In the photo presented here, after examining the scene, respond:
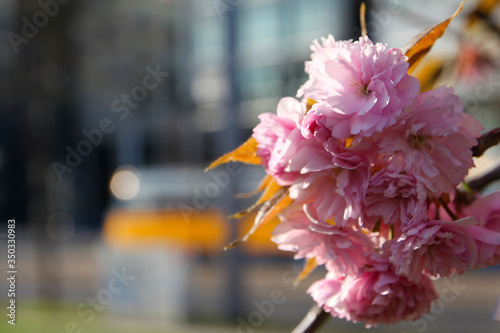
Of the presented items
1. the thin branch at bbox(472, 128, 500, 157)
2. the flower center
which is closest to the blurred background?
the thin branch at bbox(472, 128, 500, 157)

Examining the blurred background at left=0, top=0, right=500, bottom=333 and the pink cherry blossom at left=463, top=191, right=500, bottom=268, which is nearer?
the pink cherry blossom at left=463, top=191, right=500, bottom=268

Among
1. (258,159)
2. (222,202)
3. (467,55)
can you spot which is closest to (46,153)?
(222,202)

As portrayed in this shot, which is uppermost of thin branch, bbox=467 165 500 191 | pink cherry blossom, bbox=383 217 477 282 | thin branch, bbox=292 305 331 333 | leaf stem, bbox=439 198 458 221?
thin branch, bbox=467 165 500 191

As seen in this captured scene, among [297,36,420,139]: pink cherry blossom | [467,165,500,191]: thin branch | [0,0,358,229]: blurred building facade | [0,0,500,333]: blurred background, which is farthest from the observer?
[0,0,358,229]: blurred building facade

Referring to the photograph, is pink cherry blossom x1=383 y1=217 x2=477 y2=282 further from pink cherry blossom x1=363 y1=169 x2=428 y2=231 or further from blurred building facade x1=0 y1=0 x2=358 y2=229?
blurred building facade x1=0 y1=0 x2=358 y2=229

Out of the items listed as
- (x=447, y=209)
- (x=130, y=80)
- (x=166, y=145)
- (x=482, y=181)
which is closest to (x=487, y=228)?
(x=447, y=209)

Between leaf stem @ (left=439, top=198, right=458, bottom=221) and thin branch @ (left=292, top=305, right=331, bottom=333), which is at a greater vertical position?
leaf stem @ (left=439, top=198, right=458, bottom=221)
